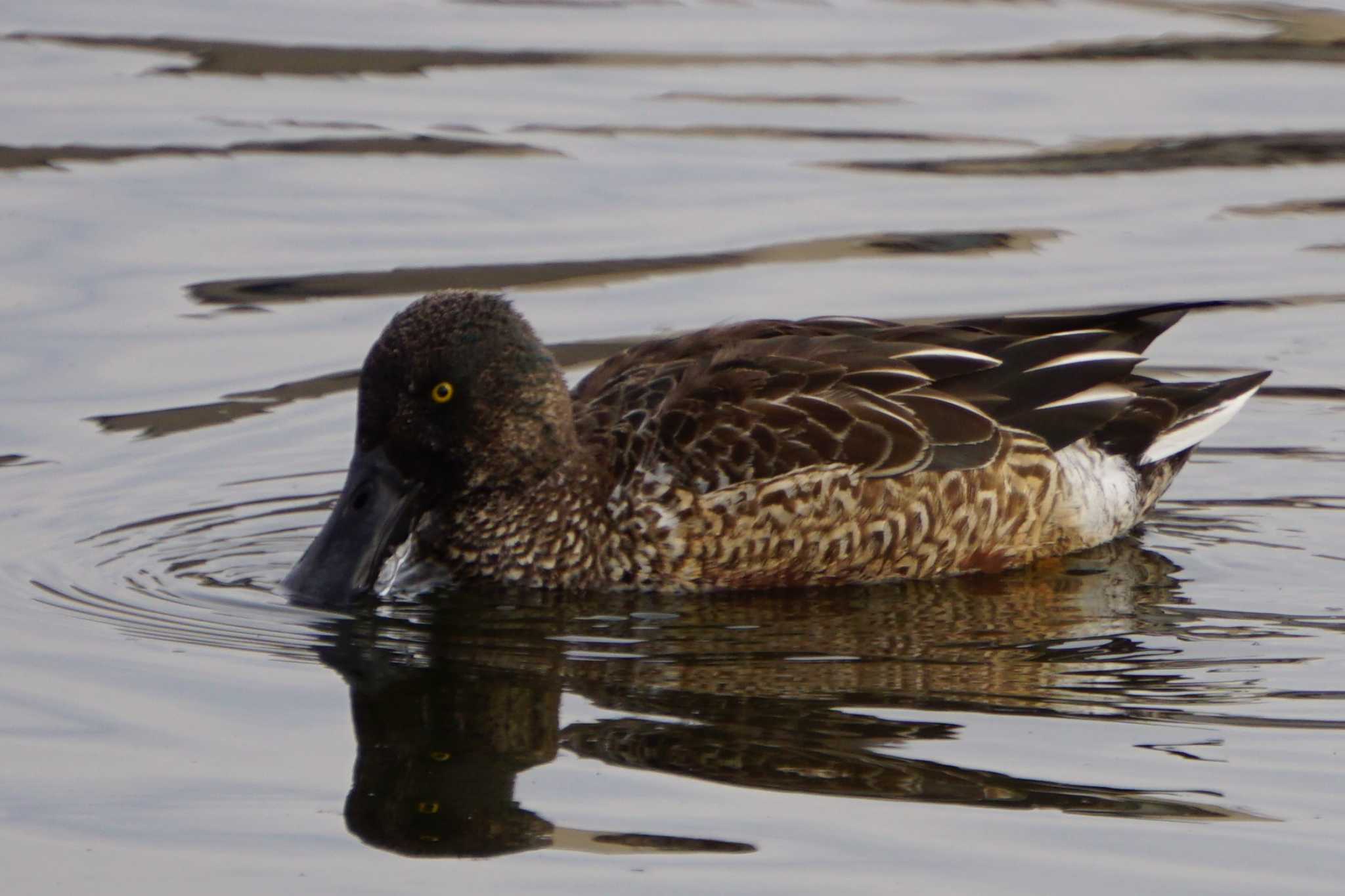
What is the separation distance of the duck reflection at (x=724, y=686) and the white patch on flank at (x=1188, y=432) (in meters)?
0.41

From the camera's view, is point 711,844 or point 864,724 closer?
point 711,844

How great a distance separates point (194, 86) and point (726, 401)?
8.07 metres

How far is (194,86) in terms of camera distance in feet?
53.3

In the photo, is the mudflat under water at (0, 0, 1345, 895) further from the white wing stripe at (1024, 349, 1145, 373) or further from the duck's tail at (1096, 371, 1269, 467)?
the white wing stripe at (1024, 349, 1145, 373)

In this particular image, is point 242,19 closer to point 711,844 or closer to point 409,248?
point 409,248

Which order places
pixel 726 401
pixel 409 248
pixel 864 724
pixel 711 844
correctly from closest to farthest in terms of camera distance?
pixel 711 844 < pixel 864 724 < pixel 726 401 < pixel 409 248

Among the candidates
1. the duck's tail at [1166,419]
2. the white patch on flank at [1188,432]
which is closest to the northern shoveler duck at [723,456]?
the duck's tail at [1166,419]

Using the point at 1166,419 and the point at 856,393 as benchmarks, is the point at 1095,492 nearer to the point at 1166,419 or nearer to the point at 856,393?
the point at 1166,419

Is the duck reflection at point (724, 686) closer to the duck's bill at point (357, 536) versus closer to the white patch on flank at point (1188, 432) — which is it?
the duck's bill at point (357, 536)

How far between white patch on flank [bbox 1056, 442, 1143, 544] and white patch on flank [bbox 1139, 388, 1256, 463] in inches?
4.6

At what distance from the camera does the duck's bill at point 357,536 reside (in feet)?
29.6

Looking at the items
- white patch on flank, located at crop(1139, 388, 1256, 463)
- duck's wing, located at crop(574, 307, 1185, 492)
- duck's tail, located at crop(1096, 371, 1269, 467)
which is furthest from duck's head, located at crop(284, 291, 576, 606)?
white patch on flank, located at crop(1139, 388, 1256, 463)

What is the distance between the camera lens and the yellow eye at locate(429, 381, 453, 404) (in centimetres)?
919

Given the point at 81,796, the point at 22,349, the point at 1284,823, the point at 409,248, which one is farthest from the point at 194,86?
the point at 1284,823
